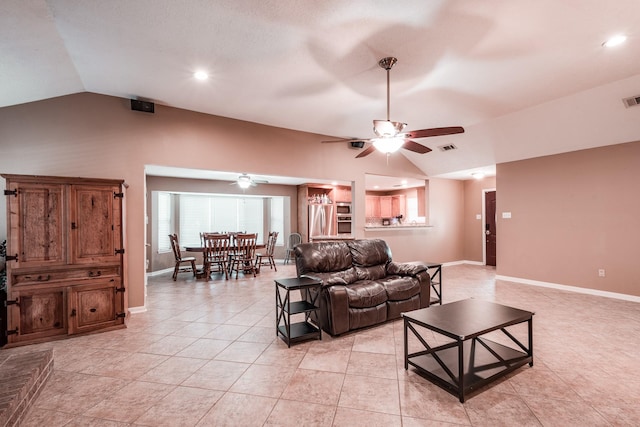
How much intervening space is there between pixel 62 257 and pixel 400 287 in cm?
379

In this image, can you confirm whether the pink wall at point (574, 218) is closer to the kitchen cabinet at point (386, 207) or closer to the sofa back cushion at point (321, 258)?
the sofa back cushion at point (321, 258)

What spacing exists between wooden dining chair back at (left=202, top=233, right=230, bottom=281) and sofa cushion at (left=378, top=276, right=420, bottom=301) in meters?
3.70

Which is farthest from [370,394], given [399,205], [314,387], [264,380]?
[399,205]

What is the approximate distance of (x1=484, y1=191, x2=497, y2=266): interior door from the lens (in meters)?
7.50

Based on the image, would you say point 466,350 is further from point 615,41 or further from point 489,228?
point 489,228

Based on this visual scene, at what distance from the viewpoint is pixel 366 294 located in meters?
3.26

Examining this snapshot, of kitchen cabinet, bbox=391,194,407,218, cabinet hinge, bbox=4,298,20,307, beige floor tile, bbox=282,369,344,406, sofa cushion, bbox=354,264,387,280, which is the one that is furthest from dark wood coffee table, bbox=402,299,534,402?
kitchen cabinet, bbox=391,194,407,218

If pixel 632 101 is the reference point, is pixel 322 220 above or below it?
below

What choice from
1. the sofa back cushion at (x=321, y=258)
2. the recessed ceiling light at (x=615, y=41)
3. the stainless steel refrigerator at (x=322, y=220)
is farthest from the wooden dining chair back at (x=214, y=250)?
the recessed ceiling light at (x=615, y=41)

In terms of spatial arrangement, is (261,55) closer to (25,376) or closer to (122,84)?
(122,84)

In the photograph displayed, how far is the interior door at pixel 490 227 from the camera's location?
24.6 ft

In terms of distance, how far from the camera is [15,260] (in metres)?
2.98

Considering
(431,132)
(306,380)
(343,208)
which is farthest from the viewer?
(343,208)

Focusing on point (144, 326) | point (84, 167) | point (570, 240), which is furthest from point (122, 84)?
point (570, 240)
